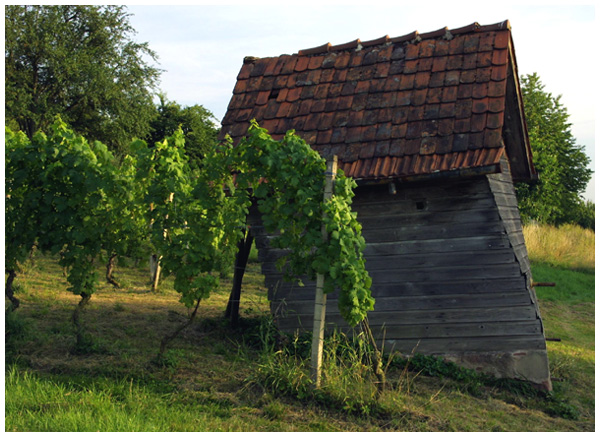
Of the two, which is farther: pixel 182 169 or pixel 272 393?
pixel 182 169

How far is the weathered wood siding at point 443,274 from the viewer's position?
7.78 metres

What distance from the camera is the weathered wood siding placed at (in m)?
7.78

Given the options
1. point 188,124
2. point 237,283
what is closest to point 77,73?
point 188,124

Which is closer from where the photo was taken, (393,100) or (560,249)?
(393,100)

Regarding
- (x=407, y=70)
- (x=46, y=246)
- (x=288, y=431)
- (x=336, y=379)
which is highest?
(x=407, y=70)

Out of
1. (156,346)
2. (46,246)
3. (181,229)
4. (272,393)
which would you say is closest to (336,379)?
(272,393)

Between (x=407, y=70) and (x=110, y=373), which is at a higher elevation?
(x=407, y=70)

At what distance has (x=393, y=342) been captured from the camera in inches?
319

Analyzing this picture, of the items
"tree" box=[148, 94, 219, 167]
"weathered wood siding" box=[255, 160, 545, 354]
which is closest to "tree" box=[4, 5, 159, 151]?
"tree" box=[148, 94, 219, 167]

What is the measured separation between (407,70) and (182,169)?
12.8ft

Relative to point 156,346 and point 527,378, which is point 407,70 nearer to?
point 527,378

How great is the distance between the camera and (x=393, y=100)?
861 centimetres

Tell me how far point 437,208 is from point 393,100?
71.5 inches

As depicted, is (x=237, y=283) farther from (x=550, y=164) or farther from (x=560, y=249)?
(x=550, y=164)
